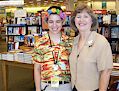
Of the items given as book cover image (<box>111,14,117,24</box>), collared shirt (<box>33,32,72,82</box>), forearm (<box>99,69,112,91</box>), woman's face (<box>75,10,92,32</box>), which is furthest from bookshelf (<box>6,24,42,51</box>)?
forearm (<box>99,69,112,91</box>)

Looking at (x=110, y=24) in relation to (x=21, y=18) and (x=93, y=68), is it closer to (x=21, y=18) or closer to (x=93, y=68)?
(x=21, y=18)

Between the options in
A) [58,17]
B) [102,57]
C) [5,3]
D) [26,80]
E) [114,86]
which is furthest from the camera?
[5,3]

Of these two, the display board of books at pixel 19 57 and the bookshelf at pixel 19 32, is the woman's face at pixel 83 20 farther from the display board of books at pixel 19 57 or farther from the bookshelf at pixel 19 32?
the bookshelf at pixel 19 32

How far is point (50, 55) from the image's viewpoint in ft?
8.02

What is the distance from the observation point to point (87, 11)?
2.19 meters

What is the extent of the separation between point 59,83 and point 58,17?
67 cm

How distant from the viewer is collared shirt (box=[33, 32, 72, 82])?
244 centimetres

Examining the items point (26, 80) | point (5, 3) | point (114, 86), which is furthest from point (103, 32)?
point (5, 3)

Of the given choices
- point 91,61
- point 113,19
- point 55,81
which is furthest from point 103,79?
point 113,19

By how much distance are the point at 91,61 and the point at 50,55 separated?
0.49 m

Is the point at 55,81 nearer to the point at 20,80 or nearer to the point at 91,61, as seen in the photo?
the point at 91,61

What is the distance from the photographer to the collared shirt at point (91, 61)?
210 centimetres

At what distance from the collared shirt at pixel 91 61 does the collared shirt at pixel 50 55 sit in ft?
0.70

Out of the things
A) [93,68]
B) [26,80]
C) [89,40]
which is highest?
[89,40]
